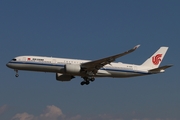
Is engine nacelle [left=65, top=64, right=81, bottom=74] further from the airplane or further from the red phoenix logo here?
the red phoenix logo

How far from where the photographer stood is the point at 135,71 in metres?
71.4

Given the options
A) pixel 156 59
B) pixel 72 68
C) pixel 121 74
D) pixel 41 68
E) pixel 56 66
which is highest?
pixel 156 59

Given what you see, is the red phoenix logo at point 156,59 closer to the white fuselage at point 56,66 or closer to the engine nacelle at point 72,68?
the white fuselage at point 56,66

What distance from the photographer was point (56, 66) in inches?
2643

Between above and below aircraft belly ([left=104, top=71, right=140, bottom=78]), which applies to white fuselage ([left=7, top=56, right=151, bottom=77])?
above

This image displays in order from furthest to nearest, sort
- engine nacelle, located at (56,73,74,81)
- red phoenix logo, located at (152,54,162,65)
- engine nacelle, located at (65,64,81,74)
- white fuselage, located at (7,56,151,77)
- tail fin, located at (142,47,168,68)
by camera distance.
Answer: red phoenix logo, located at (152,54,162,65), tail fin, located at (142,47,168,68), engine nacelle, located at (56,73,74,81), white fuselage, located at (7,56,151,77), engine nacelle, located at (65,64,81,74)

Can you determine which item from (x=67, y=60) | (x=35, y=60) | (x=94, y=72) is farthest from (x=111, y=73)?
(x=35, y=60)

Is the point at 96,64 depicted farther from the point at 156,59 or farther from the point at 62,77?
the point at 156,59

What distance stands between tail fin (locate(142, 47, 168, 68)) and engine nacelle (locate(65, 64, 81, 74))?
39.9ft

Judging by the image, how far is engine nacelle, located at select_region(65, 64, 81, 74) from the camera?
219 feet

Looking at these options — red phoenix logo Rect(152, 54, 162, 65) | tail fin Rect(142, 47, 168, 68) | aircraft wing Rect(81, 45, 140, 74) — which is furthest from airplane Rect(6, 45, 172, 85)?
red phoenix logo Rect(152, 54, 162, 65)

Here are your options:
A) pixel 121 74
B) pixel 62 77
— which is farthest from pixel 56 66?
pixel 121 74

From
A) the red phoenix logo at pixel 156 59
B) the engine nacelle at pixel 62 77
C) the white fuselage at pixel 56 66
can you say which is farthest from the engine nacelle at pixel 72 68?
the red phoenix logo at pixel 156 59

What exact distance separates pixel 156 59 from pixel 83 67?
14825 millimetres
